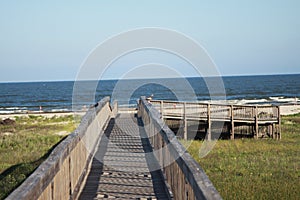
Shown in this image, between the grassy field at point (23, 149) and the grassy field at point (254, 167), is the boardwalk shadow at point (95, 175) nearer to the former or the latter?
the grassy field at point (23, 149)

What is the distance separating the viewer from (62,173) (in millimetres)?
6746

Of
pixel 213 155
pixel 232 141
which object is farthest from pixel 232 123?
pixel 213 155

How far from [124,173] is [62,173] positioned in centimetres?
325

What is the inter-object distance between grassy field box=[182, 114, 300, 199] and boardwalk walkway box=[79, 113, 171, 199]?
2.68 meters

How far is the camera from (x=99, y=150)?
12.9 metres

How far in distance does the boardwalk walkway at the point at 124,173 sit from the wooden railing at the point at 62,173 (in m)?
0.28

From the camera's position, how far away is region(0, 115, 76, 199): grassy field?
14797 millimetres

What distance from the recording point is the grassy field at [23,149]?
14.8 m

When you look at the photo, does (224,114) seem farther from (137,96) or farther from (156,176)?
(137,96)

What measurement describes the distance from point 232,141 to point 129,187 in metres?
18.7

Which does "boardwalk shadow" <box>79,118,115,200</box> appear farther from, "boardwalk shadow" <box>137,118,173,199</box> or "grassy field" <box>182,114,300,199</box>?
"grassy field" <box>182,114,300,199</box>

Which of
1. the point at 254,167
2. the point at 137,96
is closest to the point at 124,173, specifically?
the point at 254,167

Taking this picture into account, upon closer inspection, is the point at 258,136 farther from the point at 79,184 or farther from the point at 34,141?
the point at 79,184

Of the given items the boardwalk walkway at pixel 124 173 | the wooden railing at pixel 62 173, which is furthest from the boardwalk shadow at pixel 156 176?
the wooden railing at pixel 62 173
